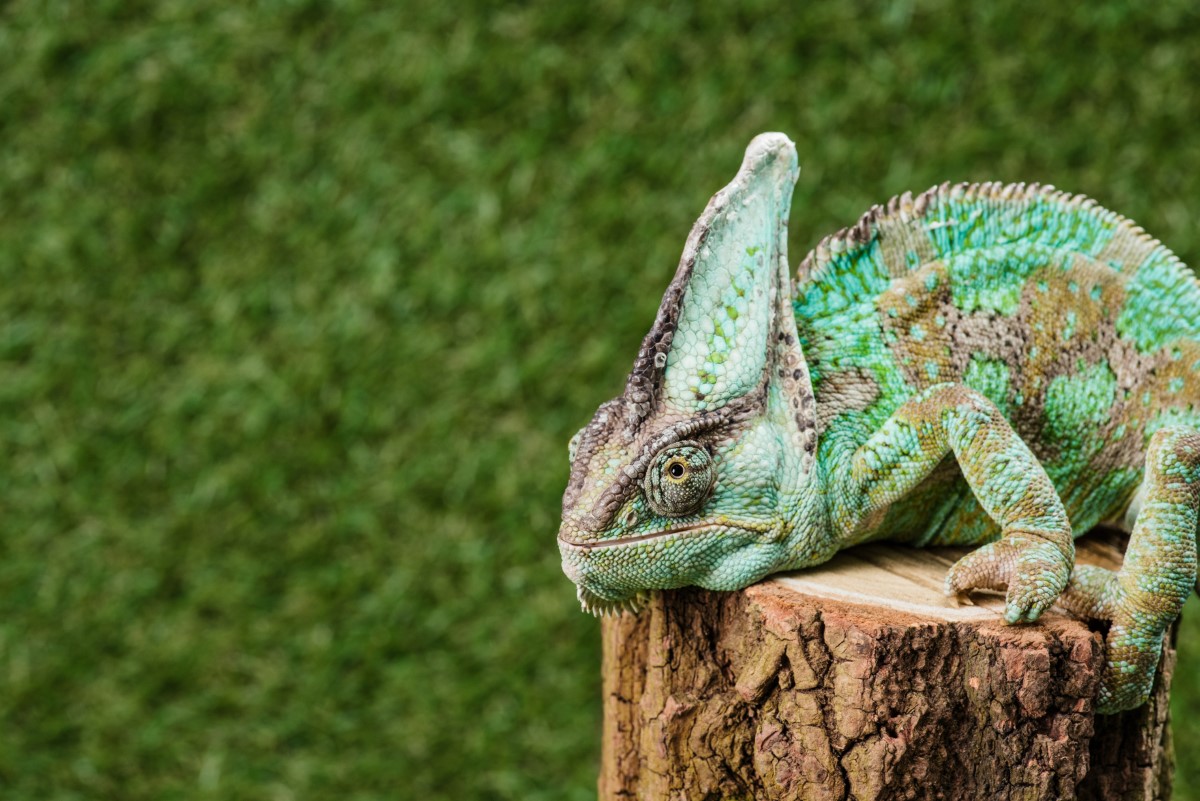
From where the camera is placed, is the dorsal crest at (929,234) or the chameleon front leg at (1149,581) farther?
the dorsal crest at (929,234)

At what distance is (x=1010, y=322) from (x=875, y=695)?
73 cm

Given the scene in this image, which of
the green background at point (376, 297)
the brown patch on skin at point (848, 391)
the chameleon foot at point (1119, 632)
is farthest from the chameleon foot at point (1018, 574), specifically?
the green background at point (376, 297)

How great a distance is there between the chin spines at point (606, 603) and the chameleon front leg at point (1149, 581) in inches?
27.7

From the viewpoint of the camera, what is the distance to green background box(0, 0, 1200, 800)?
4531 millimetres

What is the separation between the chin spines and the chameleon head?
1cm

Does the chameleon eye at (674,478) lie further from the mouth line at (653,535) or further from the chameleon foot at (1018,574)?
the chameleon foot at (1018,574)

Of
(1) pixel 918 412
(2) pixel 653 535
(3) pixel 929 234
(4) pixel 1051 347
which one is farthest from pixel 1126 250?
(2) pixel 653 535

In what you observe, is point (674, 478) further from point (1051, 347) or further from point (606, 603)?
point (1051, 347)

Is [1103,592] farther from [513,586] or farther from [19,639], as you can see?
[19,639]

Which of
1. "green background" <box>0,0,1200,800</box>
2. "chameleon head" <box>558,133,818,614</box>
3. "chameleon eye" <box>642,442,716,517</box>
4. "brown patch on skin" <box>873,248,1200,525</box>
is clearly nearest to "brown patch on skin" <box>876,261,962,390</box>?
"brown patch on skin" <box>873,248,1200,525</box>

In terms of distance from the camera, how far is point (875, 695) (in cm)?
199

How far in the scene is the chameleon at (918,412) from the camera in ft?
6.81

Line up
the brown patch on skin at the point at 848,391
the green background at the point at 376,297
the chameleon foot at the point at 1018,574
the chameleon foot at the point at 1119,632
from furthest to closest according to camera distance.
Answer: the green background at the point at 376,297
the brown patch on skin at the point at 848,391
the chameleon foot at the point at 1119,632
the chameleon foot at the point at 1018,574

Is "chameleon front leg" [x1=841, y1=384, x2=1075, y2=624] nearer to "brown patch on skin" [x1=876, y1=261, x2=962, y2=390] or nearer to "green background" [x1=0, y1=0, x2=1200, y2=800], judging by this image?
"brown patch on skin" [x1=876, y1=261, x2=962, y2=390]
